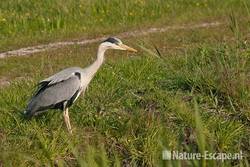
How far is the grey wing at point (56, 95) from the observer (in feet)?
20.8

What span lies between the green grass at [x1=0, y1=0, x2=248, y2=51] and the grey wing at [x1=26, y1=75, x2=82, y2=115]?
A: 18.7ft

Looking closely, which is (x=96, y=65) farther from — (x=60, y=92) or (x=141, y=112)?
(x=141, y=112)

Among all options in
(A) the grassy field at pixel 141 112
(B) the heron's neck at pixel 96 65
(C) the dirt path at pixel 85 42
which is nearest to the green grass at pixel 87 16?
(C) the dirt path at pixel 85 42

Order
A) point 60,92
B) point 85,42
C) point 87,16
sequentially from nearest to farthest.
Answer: point 60,92, point 85,42, point 87,16

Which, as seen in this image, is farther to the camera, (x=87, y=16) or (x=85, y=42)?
(x=87, y=16)

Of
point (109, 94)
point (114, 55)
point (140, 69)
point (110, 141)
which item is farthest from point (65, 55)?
point (110, 141)

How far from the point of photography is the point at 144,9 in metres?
14.4

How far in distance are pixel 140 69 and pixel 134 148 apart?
2191 millimetres

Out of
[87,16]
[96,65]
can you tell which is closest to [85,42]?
[87,16]

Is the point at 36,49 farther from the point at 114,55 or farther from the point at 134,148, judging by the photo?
the point at 134,148

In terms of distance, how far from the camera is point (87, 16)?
13.8 meters

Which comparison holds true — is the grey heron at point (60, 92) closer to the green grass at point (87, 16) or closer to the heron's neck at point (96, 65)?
the heron's neck at point (96, 65)

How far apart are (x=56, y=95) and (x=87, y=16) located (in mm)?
7603

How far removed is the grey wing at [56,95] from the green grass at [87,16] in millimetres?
5694
